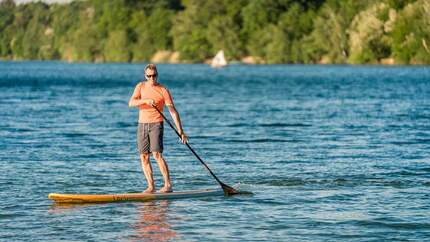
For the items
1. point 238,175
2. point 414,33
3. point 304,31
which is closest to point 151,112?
point 238,175

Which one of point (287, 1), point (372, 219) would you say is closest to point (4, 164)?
point (372, 219)

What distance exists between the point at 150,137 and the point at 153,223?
2649 millimetres

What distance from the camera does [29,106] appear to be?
5084 centimetres

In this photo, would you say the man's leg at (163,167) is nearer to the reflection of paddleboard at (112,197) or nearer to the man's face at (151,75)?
the reflection of paddleboard at (112,197)

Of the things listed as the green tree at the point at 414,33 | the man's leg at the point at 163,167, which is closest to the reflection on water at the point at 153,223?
the man's leg at the point at 163,167

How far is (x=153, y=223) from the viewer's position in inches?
637

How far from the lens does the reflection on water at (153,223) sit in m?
15.1

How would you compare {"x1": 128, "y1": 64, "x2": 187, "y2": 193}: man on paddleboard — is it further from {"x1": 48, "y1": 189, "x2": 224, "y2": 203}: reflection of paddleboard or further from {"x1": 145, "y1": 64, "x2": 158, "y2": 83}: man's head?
{"x1": 48, "y1": 189, "x2": 224, "y2": 203}: reflection of paddleboard

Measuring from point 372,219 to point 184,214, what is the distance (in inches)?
118

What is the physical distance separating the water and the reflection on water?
0.05 feet

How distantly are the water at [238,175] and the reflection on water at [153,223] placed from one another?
2 centimetres

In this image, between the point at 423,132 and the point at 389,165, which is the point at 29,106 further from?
the point at 389,165

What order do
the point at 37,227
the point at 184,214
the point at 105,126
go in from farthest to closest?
the point at 105,126 < the point at 184,214 < the point at 37,227

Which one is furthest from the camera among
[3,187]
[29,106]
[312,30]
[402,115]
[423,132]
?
[312,30]
